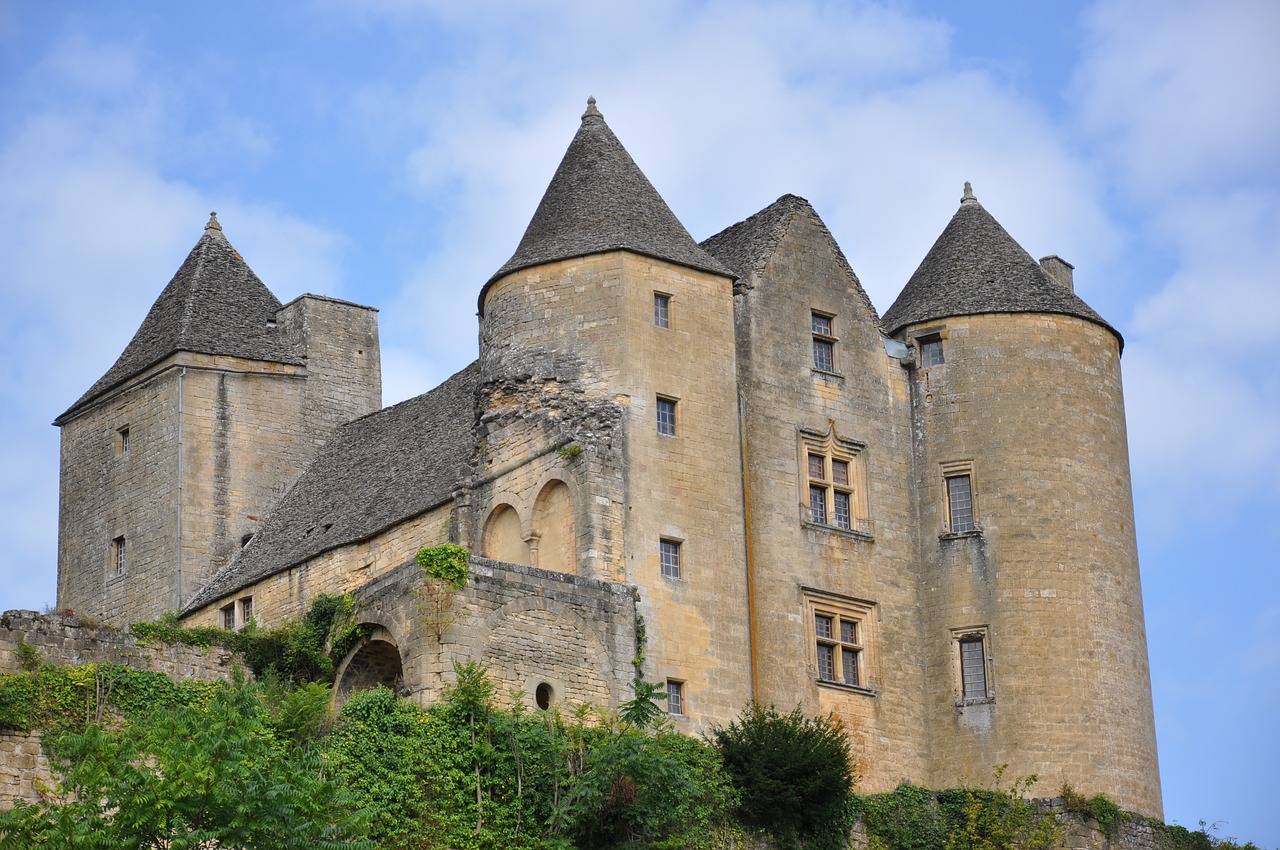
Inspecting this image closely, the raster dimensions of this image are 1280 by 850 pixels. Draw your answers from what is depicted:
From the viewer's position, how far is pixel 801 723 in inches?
1449

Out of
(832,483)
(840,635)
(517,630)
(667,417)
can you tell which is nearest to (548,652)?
(517,630)

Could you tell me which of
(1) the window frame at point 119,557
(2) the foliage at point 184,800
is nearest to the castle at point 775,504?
(1) the window frame at point 119,557

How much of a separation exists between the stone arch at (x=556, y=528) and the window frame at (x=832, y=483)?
4.45 metres

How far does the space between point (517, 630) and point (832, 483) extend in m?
7.75

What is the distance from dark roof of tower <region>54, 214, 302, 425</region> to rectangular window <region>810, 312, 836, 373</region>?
13.6 metres

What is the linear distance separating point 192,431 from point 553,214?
11386 millimetres

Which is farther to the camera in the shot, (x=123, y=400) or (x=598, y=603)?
(x=123, y=400)

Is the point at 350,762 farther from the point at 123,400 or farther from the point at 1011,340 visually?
the point at 123,400

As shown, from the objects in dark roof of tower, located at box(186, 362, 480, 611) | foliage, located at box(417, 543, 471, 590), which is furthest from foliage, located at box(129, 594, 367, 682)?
dark roof of tower, located at box(186, 362, 480, 611)

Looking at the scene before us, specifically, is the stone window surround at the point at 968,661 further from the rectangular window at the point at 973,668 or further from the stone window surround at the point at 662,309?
the stone window surround at the point at 662,309

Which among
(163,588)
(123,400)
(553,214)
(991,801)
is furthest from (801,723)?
(123,400)

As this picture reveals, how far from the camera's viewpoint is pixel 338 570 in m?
42.2

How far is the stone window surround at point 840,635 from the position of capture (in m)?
38.4

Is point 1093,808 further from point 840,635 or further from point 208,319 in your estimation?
point 208,319
